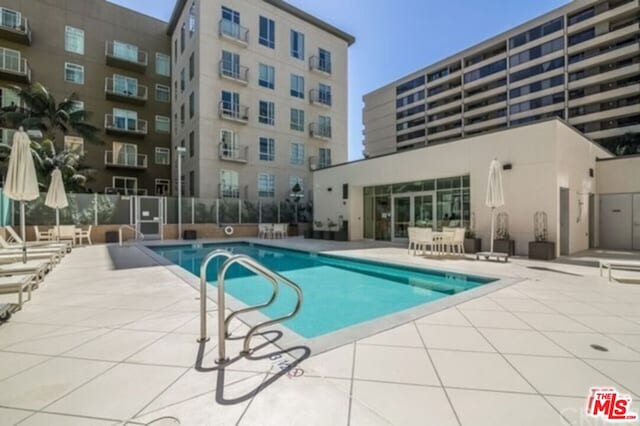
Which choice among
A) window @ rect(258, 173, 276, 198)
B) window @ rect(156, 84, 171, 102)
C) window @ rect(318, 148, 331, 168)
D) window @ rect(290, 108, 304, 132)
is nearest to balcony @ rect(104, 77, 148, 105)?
window @ rect(156, 84, 171, 102)

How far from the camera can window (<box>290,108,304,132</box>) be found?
22484mm

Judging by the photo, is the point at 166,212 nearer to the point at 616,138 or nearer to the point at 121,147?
the point at 121,147

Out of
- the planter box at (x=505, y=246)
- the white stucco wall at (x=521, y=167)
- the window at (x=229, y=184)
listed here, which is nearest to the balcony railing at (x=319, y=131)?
the window at (x=229, y=184)

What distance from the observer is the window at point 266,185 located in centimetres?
2089

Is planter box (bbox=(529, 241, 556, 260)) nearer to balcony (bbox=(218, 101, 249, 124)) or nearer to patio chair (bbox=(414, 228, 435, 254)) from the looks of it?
patio chair (bbox=(414, 228, 435, 254))

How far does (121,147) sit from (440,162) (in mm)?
21550

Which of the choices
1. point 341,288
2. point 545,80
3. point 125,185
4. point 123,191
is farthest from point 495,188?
point 545,80

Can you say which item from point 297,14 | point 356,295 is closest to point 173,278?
point 356,295

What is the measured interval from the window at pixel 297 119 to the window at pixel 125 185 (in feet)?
40.0

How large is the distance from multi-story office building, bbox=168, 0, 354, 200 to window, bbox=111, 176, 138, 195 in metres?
4.07

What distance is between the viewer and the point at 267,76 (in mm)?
21203

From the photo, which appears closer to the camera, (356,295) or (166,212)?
(356,295)

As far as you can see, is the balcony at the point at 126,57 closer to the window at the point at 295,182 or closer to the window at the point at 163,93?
the window at the point at 163,93

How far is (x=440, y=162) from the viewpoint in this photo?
38.8ft
